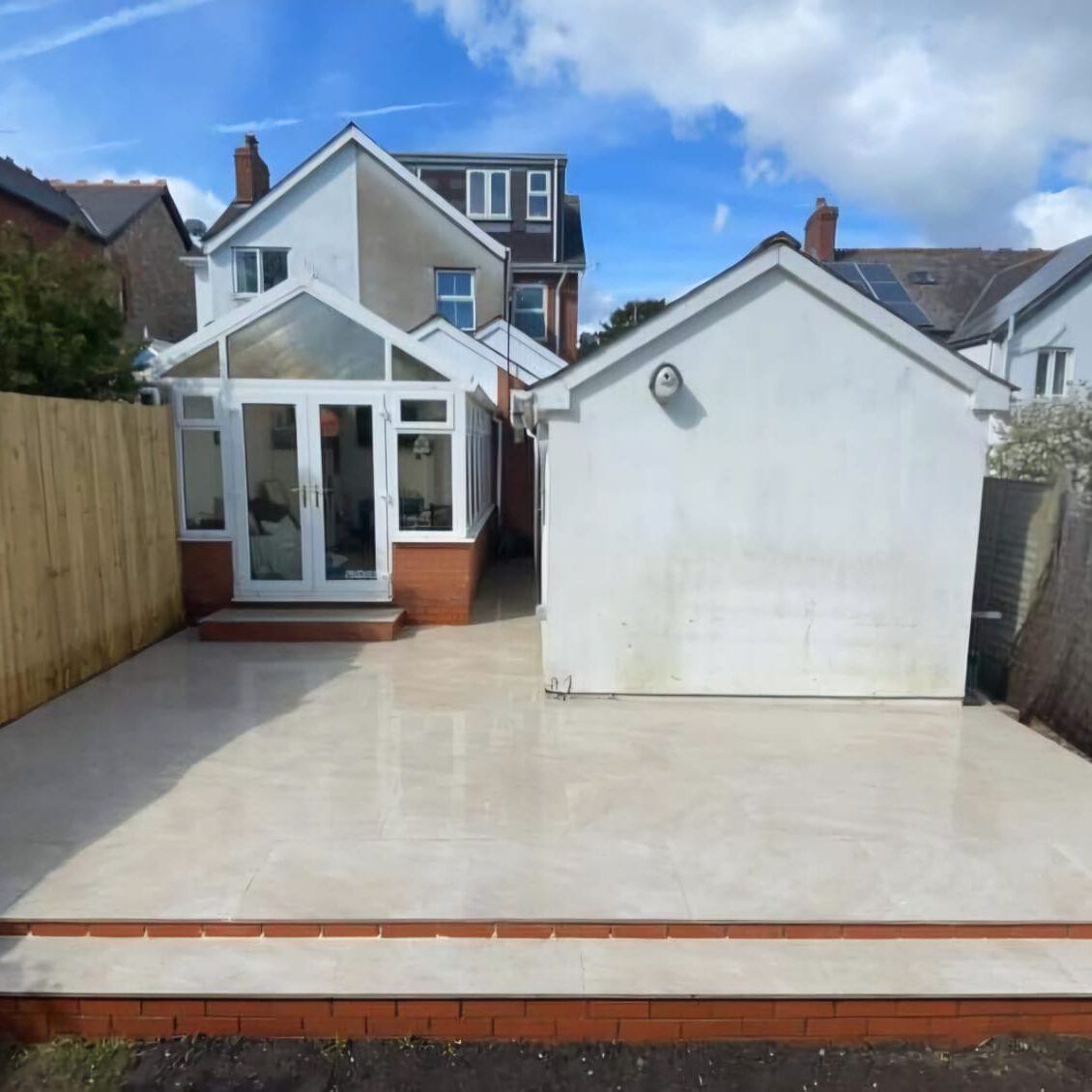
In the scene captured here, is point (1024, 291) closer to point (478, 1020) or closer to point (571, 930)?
point (571, 930)

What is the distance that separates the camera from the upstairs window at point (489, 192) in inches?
938

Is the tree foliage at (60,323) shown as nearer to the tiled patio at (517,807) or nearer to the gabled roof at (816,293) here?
the tiled patio at (517,807)

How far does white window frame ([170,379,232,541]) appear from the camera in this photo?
28.2ft

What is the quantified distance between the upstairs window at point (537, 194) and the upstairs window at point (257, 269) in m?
8.34

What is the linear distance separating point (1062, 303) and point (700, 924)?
22693 mm

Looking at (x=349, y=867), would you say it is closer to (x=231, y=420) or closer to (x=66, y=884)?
(x=66, y=884)

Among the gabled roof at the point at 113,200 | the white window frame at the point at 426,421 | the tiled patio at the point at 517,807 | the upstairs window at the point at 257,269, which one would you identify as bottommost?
the tiled patio at the point at 517,807

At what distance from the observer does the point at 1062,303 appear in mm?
20406

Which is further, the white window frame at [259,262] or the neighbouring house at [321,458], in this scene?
the white window frame at [259,262]

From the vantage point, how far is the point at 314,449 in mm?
8758

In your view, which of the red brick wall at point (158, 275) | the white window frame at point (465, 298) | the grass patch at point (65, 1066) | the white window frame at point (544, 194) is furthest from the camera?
the white window frame at point (544, 194)

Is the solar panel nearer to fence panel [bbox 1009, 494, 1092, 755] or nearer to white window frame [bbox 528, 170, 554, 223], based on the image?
white window frame [bbox 528, 170, 554, 223]

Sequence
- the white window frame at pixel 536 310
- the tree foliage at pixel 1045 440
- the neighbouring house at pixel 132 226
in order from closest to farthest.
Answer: the tree foliage at pixel 1045 440 < the neighbouring house at pixel 132 226 < the white window frame at pixel 536 310

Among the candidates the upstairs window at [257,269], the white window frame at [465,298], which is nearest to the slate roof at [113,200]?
the upstairs window at [257,269]
